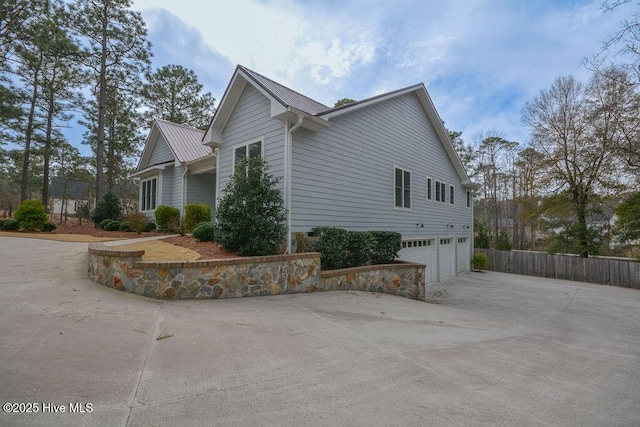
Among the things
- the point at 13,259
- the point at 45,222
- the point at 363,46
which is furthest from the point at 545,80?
the point at 45,222

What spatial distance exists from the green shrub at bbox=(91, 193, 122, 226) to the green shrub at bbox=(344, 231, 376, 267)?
505 inches

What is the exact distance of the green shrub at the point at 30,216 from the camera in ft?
40.7

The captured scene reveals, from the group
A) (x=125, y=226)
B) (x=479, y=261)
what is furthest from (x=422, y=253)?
(x=125, y=226)

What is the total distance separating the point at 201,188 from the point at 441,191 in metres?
12.0

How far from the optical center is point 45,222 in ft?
42.5

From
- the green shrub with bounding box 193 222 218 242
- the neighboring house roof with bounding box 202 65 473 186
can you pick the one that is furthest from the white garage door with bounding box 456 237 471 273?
the green shrub with bounding box 193 222 218 242

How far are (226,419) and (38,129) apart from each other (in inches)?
994

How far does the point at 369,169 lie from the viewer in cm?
1039

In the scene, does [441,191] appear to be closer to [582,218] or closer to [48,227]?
[582,218]

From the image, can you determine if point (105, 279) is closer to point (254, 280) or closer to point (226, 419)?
point (254, 280)

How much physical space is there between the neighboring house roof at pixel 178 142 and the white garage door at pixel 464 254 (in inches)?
579

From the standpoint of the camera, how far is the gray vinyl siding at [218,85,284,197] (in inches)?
326

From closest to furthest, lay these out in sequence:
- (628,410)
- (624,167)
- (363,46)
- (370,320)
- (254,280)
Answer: (628,410)
(370,320)
(254,280)
(363,46)
(624,167)

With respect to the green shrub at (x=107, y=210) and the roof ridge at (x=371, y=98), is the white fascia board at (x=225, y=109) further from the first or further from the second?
the green shrub at (x=107, y=210)
